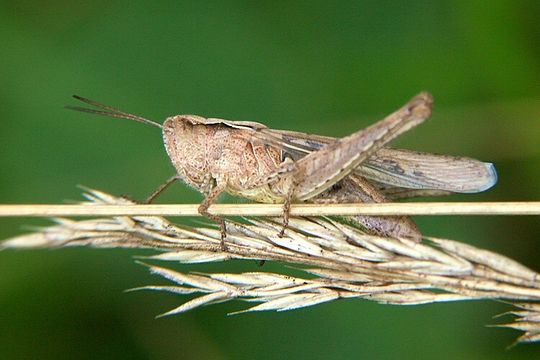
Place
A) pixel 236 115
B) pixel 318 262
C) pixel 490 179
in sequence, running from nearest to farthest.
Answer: pixel 318 262 → pixel 490 179 → pixel 236 115

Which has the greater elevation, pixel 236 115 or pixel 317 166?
pixel 236 115

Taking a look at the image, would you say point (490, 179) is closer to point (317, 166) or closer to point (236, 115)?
point (317, 166)

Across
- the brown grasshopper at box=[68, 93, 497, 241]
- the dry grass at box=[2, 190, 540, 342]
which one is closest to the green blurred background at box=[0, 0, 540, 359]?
the brown grasshopper at box=[68, 93, 497, 241]

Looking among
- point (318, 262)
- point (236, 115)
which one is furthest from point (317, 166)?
point (236, 115)

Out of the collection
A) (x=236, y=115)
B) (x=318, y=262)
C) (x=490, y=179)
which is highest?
(x=236, y=115)

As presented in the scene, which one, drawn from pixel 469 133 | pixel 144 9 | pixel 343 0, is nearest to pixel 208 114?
pixel 144 9

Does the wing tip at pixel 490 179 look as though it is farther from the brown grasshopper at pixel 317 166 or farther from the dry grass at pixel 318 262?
the dry grass at pixel 318 262

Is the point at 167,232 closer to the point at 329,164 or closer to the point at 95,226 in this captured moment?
the point at 95,226

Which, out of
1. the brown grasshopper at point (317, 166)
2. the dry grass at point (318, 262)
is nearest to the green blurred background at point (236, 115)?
the brown grasshopper at point (317, 166)
